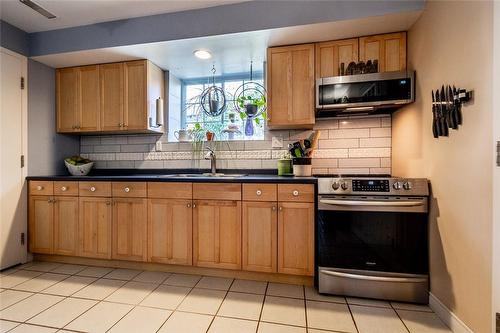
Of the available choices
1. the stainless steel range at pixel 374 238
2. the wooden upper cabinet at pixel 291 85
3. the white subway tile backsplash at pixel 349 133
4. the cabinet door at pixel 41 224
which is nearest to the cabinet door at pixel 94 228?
the cabinet door at pixel 41 224

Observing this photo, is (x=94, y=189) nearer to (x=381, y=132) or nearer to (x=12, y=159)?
(x=12, y=159)

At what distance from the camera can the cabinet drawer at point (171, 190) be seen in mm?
2249

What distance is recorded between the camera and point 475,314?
1313 mm

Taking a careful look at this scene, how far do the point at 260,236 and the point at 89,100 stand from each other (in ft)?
8.03

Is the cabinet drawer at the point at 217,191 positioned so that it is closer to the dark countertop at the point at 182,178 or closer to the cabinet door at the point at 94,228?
the dark countertop at the point at 182,178

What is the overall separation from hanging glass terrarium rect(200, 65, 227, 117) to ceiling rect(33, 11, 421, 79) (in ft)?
0.71

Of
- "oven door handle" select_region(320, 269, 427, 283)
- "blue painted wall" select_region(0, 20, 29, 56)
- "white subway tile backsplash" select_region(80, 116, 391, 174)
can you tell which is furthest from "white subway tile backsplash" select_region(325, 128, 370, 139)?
"blue painted wall" select_region(0, 20, 29, 56)

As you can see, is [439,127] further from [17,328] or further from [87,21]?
[87,21]

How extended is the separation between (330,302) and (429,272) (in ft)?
2.40

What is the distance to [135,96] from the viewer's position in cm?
274

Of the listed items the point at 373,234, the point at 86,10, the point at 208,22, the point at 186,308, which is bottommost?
the point at 186,308

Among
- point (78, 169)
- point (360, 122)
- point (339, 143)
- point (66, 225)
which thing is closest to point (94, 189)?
point (66, 225)

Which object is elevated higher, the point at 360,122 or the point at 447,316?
the point at 360,122

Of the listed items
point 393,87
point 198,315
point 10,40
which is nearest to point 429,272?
point 393,87
